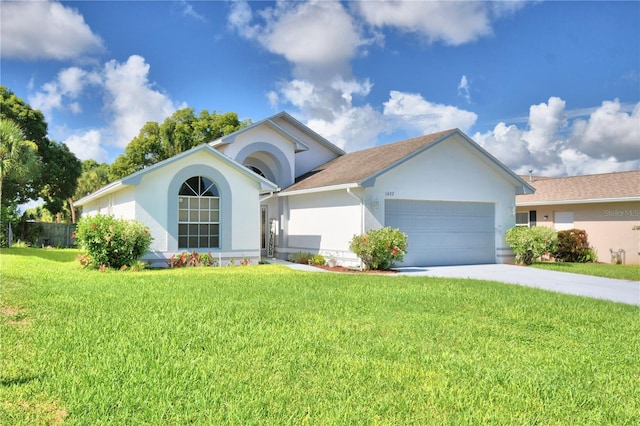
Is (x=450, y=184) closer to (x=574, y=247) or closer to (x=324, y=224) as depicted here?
(x=324, y=224)

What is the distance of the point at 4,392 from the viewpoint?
172 inches

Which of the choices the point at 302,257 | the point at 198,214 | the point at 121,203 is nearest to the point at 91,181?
the point at 121,203

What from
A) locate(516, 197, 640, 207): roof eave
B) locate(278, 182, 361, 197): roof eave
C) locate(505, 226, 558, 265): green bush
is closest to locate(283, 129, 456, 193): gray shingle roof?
locate(278, 182, 361, 197): roof eave

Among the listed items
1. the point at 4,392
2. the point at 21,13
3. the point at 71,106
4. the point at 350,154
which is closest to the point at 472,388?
the point at 4,392

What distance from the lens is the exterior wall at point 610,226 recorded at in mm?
21203

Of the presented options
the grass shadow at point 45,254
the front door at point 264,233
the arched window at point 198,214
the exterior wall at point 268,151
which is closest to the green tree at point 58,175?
the grass shadow at point 45,254

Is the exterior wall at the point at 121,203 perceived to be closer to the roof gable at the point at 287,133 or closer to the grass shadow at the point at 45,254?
the grass shadow at the point at 45,254

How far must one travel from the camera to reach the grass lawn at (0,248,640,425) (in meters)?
4.14

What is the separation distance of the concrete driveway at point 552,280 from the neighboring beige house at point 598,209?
7244 millimetres

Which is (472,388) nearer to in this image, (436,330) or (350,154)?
(436,330)

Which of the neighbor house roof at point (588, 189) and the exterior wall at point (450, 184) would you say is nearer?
the exterior wall at point (450, 184)

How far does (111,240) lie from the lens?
1422 cm

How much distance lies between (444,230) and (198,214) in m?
9.57

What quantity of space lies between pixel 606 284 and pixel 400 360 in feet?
35.3
